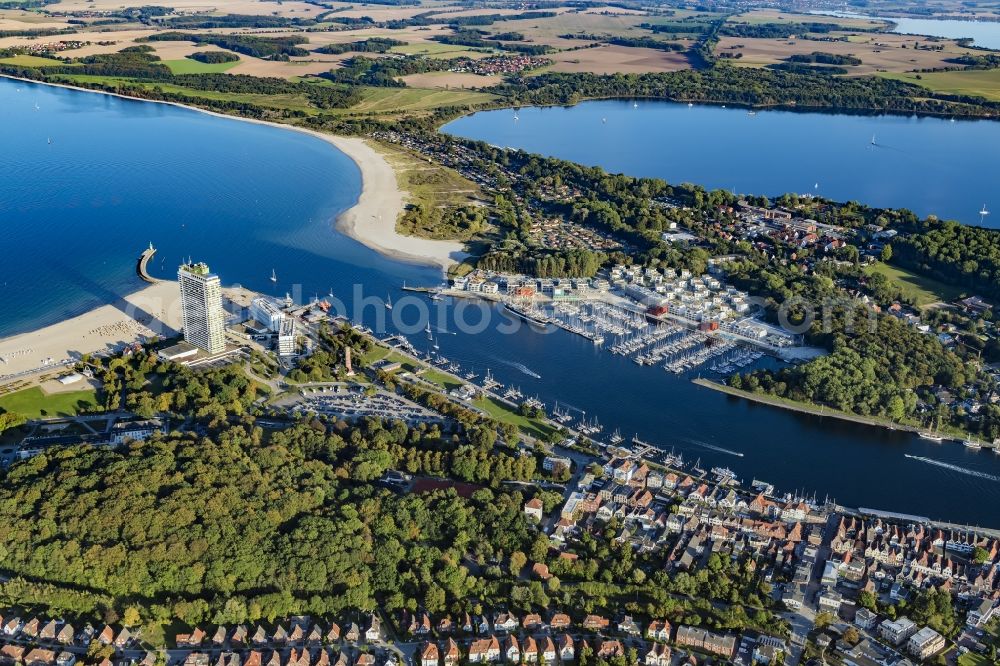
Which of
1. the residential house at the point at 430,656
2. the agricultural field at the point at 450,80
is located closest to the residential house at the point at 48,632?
the residential house at the point at 430,656

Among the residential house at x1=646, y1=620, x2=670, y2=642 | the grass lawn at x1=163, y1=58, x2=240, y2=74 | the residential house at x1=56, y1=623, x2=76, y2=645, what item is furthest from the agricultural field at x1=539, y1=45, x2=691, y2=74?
the residential house at x1=56, y1=623, x2=76, y2=645

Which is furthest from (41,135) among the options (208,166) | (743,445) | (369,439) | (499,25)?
(499,25)

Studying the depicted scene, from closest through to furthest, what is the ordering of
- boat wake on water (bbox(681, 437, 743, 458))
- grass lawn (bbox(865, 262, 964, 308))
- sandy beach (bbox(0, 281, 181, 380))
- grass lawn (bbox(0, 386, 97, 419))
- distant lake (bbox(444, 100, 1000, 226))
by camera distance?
boat wake on water (bbox(681, 437, 743, 458)) → grass lawn (bbox(0, 386, 97, 419)) → sandy beach (bbox(0, 281, 181, 380)) → grass lawn (bbox(865, 262, 964, 308)) → distant lake (bbox(444, 100, 1000, 226))

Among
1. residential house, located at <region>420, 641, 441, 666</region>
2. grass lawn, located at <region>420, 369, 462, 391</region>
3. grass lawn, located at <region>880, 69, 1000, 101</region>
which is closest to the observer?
residential house, located at <region>420, 641, 441, 666</region>

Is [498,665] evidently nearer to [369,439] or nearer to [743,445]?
[369,439]

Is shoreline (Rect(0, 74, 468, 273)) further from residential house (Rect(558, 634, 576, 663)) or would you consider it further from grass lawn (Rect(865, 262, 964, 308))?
residential house (Rect(558, 634, 576, 663))

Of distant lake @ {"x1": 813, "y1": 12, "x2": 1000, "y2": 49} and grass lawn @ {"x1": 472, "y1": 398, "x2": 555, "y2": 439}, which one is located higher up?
distant lake @ {"x1": 813, "y1": 12, "x2": 1000, "y2": 49}

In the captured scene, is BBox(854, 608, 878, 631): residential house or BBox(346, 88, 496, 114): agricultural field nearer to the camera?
BBox(854, 608, 878, 631): residential house
